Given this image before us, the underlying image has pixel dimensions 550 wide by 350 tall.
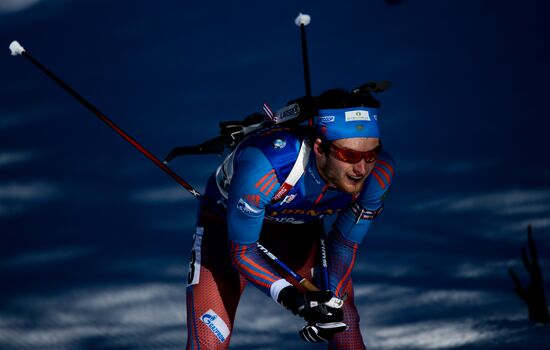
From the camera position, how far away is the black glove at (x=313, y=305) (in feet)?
10.9

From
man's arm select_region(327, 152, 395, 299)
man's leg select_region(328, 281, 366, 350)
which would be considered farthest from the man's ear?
man's leg select_region(328, 281, 366, 350)

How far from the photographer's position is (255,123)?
12.5ft

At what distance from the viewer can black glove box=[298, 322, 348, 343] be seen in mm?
3352

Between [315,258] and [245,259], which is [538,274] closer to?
[315,258]

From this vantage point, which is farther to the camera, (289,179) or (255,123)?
(255,123)

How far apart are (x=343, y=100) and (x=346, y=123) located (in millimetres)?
126

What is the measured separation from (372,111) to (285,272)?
2.92 ft

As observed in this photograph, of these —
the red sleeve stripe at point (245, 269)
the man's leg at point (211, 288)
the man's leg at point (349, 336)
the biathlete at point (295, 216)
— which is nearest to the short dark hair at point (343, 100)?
the biathlete at point (295, 216)

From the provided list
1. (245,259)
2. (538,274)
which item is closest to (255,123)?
(245,259)

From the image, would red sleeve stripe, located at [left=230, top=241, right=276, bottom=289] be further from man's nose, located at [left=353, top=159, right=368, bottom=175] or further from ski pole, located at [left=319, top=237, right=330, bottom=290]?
man's nose, located at [left=353, top=159, right=368, bottom=175]

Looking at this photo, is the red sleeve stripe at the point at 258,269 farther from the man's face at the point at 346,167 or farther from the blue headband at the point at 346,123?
the blue headband at the point at 346,123

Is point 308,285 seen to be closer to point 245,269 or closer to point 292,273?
point 292,273

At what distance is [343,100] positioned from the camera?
340 cm

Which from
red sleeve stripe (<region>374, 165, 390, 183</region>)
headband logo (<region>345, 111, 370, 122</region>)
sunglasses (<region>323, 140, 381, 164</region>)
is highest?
headband logo (<region>345, 111, 370, 122</region>)
